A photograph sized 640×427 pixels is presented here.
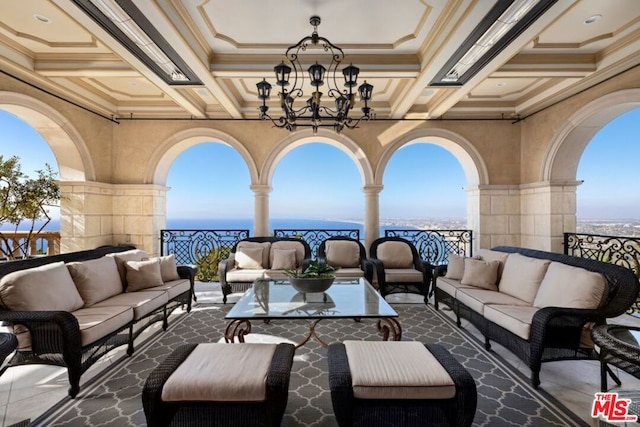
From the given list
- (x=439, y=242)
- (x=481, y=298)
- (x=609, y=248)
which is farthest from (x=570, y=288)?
(x=439, y=242)

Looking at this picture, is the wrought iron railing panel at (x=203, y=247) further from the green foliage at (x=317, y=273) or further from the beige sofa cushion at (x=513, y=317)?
the beige sofa cushion at (x=513, y=317)

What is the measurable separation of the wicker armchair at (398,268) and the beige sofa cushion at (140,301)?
2.69m

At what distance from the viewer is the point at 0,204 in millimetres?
3596

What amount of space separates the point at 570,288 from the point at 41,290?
417cm

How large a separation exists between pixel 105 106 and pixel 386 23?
471cm

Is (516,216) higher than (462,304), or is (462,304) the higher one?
(516,216)

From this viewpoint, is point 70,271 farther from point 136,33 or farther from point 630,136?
point 630,136

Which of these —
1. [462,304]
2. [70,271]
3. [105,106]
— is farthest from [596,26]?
[105,106]

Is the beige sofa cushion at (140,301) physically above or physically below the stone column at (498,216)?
below

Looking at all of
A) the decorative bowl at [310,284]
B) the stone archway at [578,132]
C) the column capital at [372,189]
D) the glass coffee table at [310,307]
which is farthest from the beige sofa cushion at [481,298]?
the stone archway at [578,132]

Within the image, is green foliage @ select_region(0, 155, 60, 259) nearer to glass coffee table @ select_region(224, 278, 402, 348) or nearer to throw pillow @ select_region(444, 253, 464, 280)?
glass coffee table @ select_region(224, 278, 402, 348)

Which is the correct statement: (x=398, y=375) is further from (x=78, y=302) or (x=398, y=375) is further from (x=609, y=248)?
(x=609, y=248)

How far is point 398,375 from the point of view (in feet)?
5.27

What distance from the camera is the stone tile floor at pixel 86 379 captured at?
6.51ft
